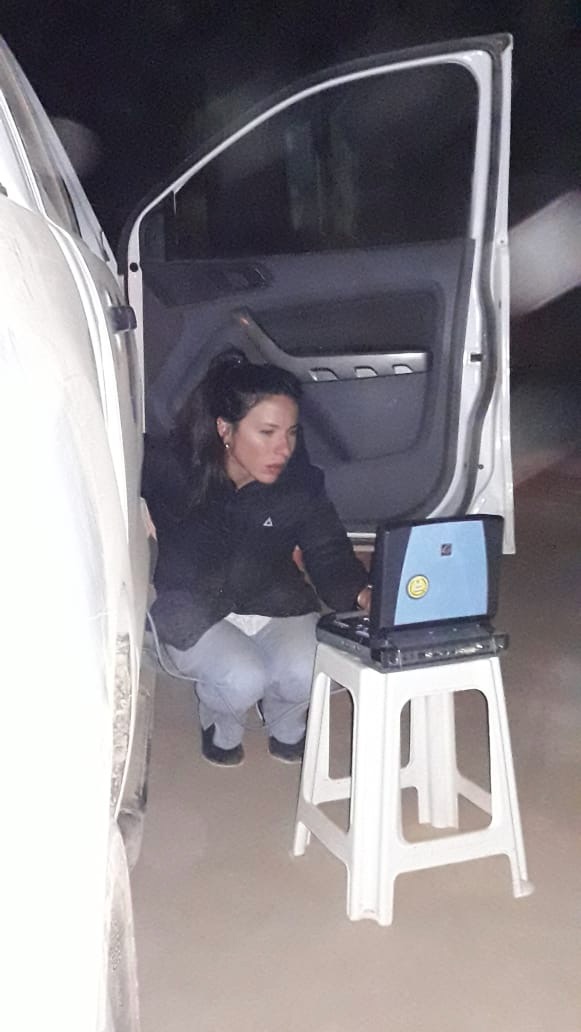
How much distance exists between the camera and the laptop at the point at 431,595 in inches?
77.5

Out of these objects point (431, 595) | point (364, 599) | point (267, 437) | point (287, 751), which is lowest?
point (287, 751)

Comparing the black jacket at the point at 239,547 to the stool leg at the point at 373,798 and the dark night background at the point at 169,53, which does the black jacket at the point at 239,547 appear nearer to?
the stool leg at the point at 373,798

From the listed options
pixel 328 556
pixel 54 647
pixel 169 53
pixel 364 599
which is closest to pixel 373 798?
pixel 364 599

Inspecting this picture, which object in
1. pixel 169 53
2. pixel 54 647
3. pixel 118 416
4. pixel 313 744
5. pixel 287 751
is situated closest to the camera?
pixel 54 647

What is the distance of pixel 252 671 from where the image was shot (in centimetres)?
254

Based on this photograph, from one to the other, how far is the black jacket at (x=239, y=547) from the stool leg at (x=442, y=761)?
1.20 feet

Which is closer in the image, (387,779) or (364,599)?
(387,779)

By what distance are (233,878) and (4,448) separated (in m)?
1.59

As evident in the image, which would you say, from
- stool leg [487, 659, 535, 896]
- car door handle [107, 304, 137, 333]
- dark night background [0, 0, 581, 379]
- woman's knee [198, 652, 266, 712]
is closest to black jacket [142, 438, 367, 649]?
woman's knee [198, 652, 266, 712]

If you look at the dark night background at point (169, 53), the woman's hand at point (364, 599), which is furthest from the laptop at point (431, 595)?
the dark night background at point (169, 53)

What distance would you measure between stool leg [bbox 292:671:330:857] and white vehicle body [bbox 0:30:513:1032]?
407 mm

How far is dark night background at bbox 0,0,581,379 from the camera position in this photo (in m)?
7.84

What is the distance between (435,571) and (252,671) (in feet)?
2.25

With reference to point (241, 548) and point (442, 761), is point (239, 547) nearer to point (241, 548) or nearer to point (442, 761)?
point (241, 548)
